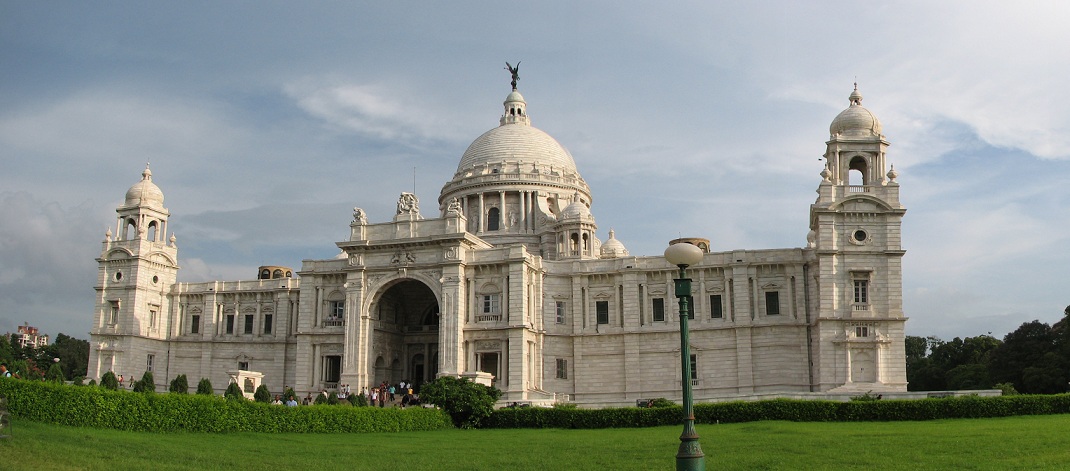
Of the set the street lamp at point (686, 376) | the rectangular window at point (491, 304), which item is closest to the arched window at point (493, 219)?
the rectangular window at point (491, 304)

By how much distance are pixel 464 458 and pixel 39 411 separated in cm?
1280

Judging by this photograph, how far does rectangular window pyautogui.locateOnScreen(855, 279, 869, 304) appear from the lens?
186 ft

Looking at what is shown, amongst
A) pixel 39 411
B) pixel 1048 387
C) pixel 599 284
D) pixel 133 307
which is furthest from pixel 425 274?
pixel 1048 387

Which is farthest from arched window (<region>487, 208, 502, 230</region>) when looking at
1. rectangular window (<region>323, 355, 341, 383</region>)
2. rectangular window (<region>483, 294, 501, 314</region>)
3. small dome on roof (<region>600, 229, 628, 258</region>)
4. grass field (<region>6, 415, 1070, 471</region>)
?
grass field (<region>6, 415, 1070, 471</region>)

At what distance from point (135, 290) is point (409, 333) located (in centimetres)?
2096

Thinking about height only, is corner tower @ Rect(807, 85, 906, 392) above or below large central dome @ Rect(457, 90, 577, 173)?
below

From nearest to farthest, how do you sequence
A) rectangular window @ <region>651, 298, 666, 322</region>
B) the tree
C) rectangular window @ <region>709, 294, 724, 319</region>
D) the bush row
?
the bush row, rectangular window @ <region>709, 294, 724, 319</region>, rectangular window @ <region>651, 298, 666, 322</region>, the tree

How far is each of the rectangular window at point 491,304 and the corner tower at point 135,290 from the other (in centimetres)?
2797

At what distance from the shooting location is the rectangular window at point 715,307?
2500 inches

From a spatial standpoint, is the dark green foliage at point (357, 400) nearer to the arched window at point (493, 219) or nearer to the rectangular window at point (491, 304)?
the rectangular window at point (491, 304)

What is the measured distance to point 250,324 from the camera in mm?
76188

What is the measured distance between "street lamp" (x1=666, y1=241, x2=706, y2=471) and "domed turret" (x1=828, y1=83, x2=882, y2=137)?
41.0m

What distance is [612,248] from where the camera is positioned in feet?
254

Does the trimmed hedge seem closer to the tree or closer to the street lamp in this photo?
the street lamp
